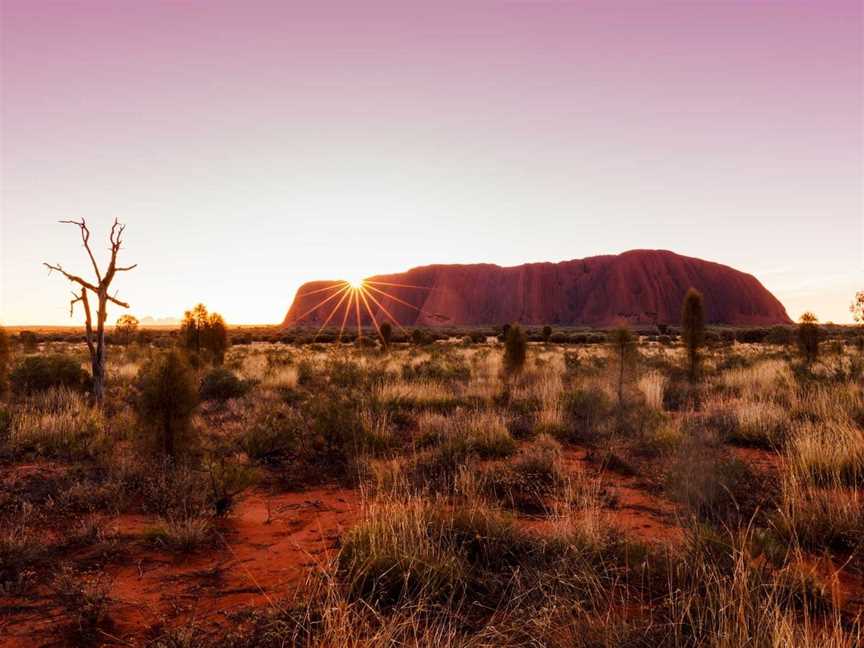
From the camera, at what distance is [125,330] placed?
33500 millimetres

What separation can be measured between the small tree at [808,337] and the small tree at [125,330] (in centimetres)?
3548

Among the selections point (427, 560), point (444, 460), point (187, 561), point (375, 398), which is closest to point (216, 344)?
point (375, 398)

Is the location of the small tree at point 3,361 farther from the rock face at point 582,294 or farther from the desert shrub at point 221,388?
the rock face at point 582,294

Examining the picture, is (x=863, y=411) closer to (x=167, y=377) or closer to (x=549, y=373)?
(x=549, y=373)

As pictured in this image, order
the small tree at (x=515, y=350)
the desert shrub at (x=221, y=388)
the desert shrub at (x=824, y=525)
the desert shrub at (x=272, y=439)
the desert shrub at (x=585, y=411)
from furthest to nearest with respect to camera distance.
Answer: the small tree at (x=515, y=350) → the desert shrub at (x=221, y=388) → the desert shrub at (x=585, y=411) → the desert shrub at (x=272, y=439) → the desert shrub at (x=824, y=525)

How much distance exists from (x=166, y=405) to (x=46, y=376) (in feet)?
25.0

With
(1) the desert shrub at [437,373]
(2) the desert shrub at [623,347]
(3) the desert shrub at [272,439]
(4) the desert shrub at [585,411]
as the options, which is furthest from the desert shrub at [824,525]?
(1) the desert shrub at [437,373]

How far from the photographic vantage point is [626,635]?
8.53 feet

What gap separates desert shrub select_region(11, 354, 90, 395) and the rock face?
88.7 m

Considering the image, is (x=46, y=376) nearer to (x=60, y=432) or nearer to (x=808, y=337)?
(x=60, y=432)

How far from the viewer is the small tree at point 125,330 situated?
32.9m

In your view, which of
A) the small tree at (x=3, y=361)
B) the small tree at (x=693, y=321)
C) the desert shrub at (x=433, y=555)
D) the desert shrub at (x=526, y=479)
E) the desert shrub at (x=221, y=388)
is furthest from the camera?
the small tree at (x=693, y=321)

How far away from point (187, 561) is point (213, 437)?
4473 millimetres

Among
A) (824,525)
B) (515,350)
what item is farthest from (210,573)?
(515,350)
